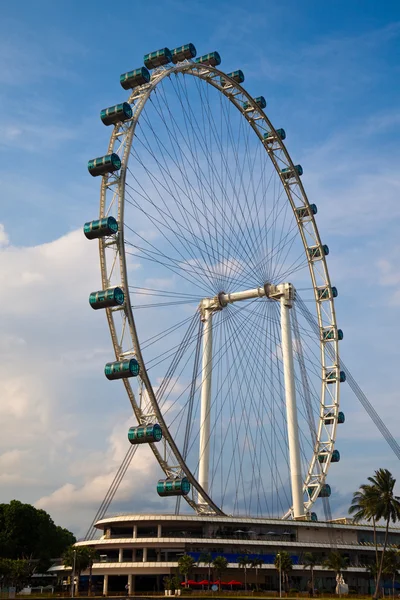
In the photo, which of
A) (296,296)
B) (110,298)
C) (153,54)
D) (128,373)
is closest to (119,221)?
(110,298)

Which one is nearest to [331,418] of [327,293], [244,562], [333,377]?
[333,377]

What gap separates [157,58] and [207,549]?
5709 centimetres

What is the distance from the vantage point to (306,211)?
341ft

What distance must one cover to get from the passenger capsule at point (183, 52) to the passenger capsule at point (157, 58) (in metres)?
2.37

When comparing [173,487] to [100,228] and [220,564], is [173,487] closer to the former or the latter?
[220,564]

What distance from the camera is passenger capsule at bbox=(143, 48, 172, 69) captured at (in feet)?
232

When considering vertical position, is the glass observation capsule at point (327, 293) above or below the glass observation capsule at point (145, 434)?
above

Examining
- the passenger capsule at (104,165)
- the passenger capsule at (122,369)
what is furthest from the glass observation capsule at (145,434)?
the passenger capsule at (104,165)

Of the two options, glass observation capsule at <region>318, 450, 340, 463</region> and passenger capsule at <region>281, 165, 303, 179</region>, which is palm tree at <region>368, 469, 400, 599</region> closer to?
glass observation capsule at <region>318, 450, 340, 463</region>

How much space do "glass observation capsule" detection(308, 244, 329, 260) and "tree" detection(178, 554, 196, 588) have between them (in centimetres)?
4776

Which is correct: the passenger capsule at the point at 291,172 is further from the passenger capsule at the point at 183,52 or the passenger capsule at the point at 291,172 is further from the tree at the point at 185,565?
the tree at the point at 185,565

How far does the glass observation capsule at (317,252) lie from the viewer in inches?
4149

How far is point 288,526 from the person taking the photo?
92.6m

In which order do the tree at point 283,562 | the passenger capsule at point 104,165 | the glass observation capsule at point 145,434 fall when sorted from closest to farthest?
the glass observation capsule at point 145,434 < the passenger capsule at point 104,165 < the tree at point 283,562
